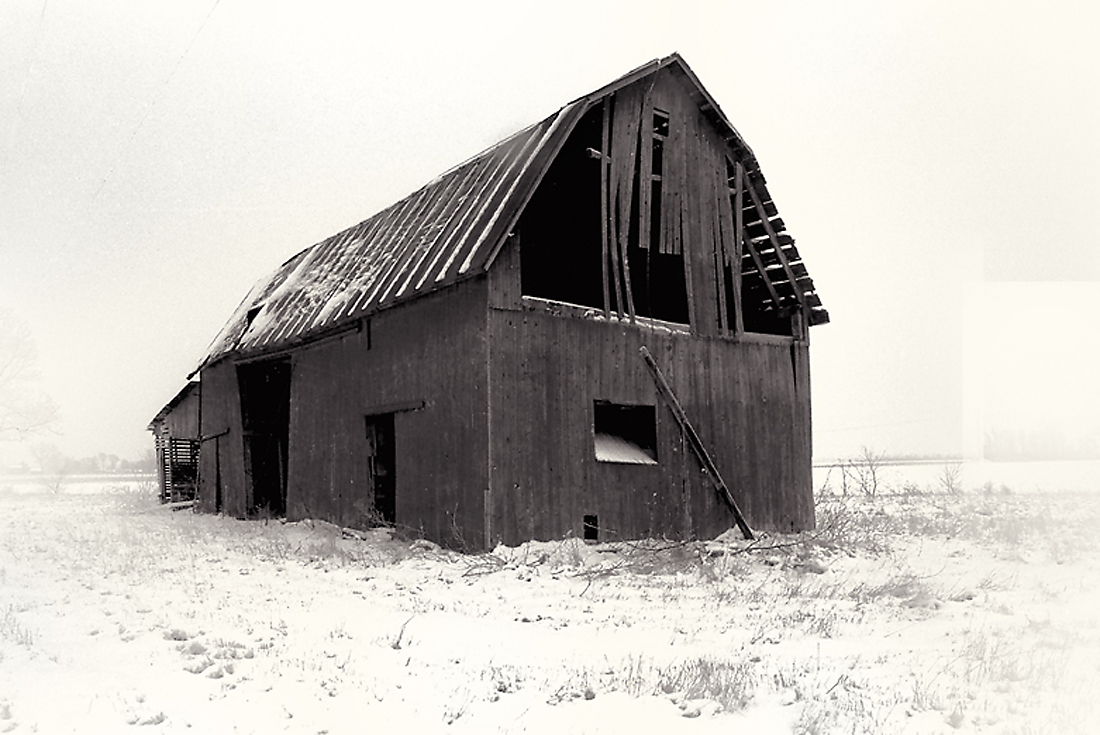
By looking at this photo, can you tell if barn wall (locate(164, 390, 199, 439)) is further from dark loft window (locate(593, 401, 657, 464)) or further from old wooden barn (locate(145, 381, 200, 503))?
dark loft window (locate(593, 401, 657, 464))

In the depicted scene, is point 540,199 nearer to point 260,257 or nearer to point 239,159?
point 239,159

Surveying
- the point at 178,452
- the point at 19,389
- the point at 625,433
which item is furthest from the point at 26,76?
the point at 178,452

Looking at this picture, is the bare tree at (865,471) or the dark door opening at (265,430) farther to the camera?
the bare tree at (865,471)

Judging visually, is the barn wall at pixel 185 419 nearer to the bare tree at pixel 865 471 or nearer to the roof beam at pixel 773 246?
the roof beam at pixel 773 246

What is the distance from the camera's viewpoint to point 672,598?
910 centimetres

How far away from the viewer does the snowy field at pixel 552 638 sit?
204 inches

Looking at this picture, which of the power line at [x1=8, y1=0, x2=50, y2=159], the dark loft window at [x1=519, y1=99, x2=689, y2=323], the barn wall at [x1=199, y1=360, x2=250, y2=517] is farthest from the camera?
the barn wall at [x1=199, y1=360, x2=250, y2=517]

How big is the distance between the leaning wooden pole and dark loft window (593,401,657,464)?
0.35 metres

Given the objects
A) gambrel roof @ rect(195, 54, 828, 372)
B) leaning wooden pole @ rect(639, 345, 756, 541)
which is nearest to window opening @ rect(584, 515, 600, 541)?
leaning wooden pole @ rect(639, 345, 756, 541)

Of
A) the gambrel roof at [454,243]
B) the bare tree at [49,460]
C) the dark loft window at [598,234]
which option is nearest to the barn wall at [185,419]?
the bare tree at [49,460]

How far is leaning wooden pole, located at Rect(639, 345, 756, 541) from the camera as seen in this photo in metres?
13.5

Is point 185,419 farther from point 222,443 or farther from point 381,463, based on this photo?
point 381,463

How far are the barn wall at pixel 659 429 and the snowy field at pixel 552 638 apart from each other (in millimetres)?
740

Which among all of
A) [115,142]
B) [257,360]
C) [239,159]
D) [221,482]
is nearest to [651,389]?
[239,159]
